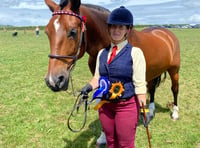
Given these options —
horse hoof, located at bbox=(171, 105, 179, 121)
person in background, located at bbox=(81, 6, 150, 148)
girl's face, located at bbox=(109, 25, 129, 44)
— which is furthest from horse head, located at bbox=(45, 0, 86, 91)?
horse hoof, located at bbox=(171, 105, 179, 121)

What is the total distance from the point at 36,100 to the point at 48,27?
4.19 metres

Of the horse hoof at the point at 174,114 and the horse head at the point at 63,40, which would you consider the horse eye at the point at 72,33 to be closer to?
the horse head at the point at 63,40

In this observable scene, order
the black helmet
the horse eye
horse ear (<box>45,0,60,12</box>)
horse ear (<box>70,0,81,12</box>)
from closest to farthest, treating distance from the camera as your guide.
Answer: the black helmet, the horse eye, horse ear (<box>70,0,81,12</box>), horse ear (<box>45,0,60,12</box>)

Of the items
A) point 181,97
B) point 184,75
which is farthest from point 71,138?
point 184,75

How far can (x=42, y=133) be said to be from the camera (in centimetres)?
454

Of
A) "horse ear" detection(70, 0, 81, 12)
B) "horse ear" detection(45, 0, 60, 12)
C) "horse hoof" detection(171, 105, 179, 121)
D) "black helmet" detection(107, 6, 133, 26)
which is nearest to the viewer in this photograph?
"black helmet" detection(107, 6, 133, 26)

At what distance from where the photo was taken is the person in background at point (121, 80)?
2.49 metres

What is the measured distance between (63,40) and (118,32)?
609 mm

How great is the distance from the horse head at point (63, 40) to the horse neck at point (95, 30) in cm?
34

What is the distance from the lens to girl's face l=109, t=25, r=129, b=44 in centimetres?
247

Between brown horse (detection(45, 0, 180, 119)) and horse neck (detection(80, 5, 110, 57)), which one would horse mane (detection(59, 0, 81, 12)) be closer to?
brown horse (detection(45, 0, 180, 119))

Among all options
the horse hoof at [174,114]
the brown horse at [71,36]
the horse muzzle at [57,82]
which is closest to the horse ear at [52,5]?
the brown horse at [71,36]

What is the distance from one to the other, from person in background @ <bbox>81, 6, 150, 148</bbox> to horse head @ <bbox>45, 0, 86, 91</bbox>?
314 millimetres

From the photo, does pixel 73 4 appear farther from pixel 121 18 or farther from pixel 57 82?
pixel 57 82
